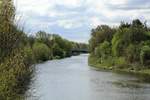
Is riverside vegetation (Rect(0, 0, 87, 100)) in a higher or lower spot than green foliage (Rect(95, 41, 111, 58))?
higher

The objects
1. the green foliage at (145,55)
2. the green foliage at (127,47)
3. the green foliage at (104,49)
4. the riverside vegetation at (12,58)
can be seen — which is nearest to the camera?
the riverside vegetation at (12,58)

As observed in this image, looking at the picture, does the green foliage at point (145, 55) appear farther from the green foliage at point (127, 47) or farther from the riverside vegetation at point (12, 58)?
the riverside vegetation at point (12, 58)

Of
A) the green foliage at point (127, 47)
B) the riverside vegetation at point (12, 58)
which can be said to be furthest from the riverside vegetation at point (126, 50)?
the riverside vegetation at point (12, 58)

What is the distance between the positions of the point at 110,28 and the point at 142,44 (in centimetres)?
3045

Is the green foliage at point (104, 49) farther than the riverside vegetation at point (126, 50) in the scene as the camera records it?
Yes

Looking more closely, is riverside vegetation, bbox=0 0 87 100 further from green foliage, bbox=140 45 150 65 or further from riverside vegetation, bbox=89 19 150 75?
green foliage, bbox=140 45 150 65

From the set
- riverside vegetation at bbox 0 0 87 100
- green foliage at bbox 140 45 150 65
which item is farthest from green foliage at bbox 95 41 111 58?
riverside vegetation at bbox 0 0 87 100

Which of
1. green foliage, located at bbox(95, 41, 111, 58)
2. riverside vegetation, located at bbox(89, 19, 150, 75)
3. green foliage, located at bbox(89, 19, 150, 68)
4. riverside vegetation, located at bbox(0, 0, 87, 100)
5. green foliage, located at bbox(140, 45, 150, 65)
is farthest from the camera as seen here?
green foliage, located at bbox(95, 41, 111, 58)

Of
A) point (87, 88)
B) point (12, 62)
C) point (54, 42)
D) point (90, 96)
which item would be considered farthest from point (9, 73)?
point (54, 42)

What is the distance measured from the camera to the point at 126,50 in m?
88.4

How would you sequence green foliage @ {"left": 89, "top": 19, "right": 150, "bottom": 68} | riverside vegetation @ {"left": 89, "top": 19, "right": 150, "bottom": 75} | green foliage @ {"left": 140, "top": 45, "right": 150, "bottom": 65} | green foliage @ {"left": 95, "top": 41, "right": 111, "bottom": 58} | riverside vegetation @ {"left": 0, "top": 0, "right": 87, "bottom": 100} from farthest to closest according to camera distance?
green foliage @ {"left": 95, "top": 41, "right": 111, "bottom": 58}
green foliage @ {"left": 89, "top": 19, "right": 150, "bottom": 68}
riverside vegetation @ {"left": 89, "top": 19, "right": 150, "bottom": 75}
green foliage @ {"left": 140, "top": 45, "right": 150, "bottom": 65}
riverside vegetation @ {"left": 0, "top": 0, "right": 87, "bottom": 100}

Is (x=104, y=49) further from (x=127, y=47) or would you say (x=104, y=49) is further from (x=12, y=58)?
(x=12, y=58)

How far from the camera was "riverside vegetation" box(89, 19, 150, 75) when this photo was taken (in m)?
83.9

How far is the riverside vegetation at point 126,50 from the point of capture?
83938mm
